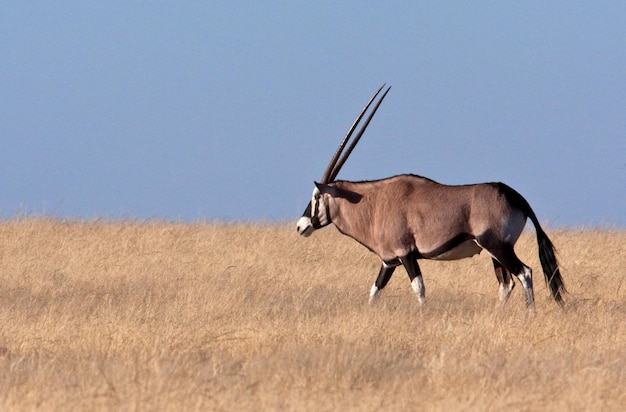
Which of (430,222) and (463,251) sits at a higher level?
(430,222)

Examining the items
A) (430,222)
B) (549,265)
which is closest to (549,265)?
(549,265)

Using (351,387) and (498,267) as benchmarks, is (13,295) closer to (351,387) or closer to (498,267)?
(498,267)

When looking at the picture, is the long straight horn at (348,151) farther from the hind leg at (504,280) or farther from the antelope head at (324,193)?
the hind leg at (504,280)

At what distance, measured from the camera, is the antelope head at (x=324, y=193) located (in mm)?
11789

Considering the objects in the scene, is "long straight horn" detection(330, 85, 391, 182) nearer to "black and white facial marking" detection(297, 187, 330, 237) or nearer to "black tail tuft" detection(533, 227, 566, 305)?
"black and white facial marking" detection(297, 187, 330, 237)

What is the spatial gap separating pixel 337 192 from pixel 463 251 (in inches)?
66.7

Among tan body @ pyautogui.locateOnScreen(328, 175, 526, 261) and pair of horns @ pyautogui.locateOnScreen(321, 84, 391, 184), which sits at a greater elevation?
pair of horns @ pyautogui.locateOnScreen(321, 84, 391, 184)

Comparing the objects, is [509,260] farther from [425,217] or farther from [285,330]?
[285,330]

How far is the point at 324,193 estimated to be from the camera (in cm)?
1178

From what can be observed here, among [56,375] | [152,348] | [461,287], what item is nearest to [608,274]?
[461,287]

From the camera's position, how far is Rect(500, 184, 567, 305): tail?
1033 centimetres

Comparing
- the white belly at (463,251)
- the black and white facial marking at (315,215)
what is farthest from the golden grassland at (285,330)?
the black and white facial marking at (315,215)

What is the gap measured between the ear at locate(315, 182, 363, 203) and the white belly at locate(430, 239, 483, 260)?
1274 millimetres

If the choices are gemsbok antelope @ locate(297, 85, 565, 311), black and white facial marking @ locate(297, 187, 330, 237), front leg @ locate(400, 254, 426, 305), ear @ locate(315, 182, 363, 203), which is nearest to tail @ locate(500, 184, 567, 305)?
gemsbok antelope @ locate(297, 85, 565, 311)
